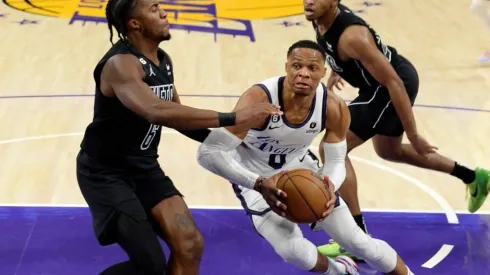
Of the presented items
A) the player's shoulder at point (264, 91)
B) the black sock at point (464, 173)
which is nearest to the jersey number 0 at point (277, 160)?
the player's shoulder at point (264, 91)

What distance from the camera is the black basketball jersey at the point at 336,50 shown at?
516 cm

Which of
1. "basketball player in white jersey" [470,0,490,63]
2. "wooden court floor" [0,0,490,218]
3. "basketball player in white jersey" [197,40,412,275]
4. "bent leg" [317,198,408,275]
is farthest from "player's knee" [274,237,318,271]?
"basketball player in white jersey" [470,0,490,63]

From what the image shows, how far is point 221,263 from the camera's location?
5.26 metres

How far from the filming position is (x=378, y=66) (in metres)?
5.01

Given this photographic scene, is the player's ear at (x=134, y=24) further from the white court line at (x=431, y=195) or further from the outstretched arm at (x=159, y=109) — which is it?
the white court line at (x=431, y=195)

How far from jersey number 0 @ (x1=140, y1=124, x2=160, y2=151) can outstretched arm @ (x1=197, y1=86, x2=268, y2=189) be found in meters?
0.29

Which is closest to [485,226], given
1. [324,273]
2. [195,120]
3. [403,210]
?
[403,210]

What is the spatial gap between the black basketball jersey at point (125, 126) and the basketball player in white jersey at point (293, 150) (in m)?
0.35

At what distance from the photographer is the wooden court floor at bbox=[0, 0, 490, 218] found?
650 cm

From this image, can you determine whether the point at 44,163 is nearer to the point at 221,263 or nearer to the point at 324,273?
the point at 221,263

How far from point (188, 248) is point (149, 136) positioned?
68 centimetres

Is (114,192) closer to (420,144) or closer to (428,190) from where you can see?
(420,144)

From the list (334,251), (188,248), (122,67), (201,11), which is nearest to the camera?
(122,67)

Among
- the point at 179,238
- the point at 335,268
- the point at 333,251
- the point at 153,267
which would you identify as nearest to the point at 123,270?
the point at 153,267
